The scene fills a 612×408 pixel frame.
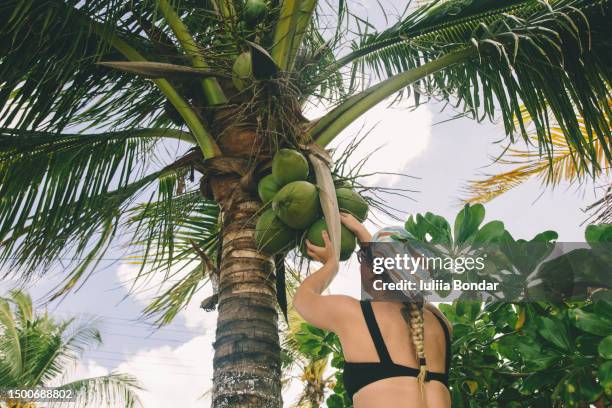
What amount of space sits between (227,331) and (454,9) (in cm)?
251

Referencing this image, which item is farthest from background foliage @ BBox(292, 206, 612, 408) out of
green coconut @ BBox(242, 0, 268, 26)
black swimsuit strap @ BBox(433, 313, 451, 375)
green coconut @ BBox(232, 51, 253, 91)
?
green coconut @ BBox(242, 0, 268, 26)

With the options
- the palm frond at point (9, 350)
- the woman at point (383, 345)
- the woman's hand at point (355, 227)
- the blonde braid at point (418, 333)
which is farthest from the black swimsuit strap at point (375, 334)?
the palm frond at point (9, 350)

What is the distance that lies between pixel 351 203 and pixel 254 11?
1.04m

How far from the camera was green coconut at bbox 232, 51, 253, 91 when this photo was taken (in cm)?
289

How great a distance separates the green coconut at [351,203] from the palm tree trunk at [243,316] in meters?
0.38

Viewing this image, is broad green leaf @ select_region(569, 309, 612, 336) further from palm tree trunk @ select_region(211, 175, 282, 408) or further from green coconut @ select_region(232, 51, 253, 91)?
green coconut @ select_region(232, 51, 253, 91)

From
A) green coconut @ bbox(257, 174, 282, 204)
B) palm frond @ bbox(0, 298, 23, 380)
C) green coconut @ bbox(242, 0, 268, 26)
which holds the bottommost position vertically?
green coconut @ bbox(257, 174, 282, 204)

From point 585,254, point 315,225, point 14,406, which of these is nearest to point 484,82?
point 585,254

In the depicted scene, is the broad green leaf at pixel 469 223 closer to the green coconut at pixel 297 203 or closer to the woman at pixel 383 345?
the woman at pixel 383 345

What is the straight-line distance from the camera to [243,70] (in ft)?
9.58

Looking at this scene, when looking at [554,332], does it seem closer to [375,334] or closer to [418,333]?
[418,333]

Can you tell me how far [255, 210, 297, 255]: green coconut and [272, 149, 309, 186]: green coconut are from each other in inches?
6.0

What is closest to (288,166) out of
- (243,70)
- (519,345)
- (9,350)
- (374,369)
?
(243,70)

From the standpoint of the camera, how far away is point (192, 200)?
13.7 feet
